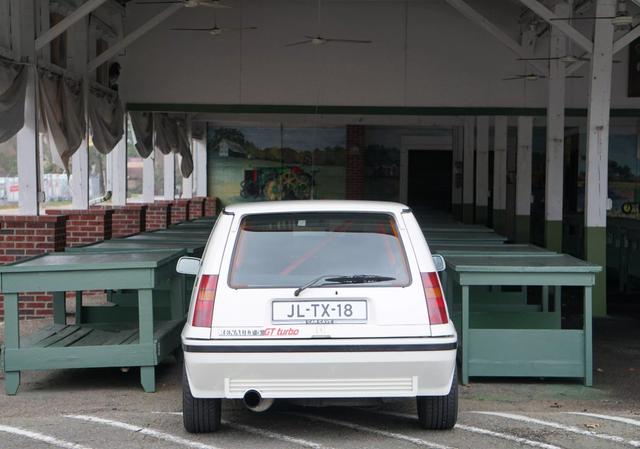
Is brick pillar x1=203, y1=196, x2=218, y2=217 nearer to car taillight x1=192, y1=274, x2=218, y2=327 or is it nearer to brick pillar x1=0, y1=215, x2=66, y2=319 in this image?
brick pillar x1=0, y1=215, x2=66, y2=319

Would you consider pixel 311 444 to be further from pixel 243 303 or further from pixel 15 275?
pixel 15 275

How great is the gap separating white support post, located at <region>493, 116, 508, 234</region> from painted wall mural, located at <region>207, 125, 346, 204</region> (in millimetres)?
7082

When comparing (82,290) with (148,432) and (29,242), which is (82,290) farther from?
Answer: (29,242)

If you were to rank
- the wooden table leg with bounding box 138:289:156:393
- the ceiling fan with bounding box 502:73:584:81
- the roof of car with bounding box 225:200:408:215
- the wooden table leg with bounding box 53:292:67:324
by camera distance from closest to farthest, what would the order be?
the roof of car with bounding box 225:200:408:215 → the wooden table leg with bounding box 138:289:156:393 → the wooden table leg with bounding box 53:292:67:324 → the ceiling fan with bounding box 502:73:584:81

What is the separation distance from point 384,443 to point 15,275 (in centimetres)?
303

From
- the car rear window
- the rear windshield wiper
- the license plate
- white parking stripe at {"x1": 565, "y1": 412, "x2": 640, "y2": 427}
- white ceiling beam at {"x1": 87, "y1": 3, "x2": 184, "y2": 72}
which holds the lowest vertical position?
white parking stripe at {"x1": 565, "y1": 412, "x2": 640, "y2": 427}

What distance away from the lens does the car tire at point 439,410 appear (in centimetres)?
539

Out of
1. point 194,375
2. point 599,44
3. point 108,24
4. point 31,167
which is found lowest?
point 194,375

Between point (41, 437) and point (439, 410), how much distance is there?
2.44 metres

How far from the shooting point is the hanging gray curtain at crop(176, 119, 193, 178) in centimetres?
1995

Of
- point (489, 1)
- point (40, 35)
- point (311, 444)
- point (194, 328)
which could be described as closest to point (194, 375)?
point (194, 328)

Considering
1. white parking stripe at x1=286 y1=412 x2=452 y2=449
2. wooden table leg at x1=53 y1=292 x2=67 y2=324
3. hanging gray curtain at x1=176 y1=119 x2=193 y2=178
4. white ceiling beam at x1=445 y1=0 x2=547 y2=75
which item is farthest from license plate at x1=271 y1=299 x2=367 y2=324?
hanging gray curtain at x1=176 y1=119 x2=193 y2=178

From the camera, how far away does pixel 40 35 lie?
1097cm

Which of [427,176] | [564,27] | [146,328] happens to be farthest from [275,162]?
[146,328]
